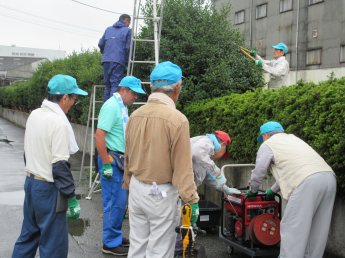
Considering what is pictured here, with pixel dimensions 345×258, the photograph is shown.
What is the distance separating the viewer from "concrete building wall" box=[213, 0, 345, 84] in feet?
80.6

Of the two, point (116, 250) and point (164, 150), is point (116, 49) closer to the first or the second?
point (116, 250)

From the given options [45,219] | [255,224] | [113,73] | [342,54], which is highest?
[342,54]

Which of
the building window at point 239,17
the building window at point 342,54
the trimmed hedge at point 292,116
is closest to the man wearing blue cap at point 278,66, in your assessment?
the trimmed hedge at point 292,116

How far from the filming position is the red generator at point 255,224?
501 centimetres

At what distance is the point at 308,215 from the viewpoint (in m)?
4.51

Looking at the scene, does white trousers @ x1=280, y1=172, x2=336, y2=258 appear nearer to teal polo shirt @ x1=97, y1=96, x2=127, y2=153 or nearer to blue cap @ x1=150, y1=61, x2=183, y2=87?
blue cap @ x1=150, y1=61, x2=183, y2=87

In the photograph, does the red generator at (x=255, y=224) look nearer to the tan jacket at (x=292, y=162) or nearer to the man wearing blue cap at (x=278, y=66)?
the tan jacket at (x=292, y=162)

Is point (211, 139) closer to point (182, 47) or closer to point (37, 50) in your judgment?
point (182, 47)

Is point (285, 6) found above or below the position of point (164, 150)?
above

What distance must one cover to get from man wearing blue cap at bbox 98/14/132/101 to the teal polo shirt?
10.2 ft

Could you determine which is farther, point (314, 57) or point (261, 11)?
point (261, 11)

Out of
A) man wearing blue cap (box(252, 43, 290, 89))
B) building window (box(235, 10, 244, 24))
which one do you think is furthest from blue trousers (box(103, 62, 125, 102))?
building window (box(235, 10, 244, 24))

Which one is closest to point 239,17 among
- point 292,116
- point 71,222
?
point 71,222

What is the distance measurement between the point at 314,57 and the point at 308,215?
23.2 m
